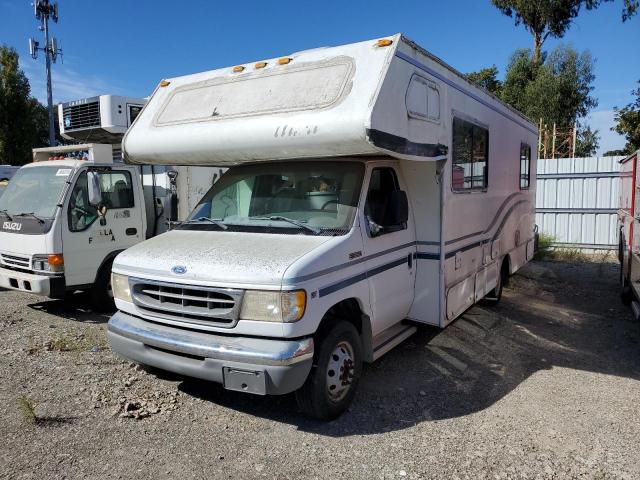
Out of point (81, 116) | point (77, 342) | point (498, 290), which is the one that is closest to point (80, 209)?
point (77, 342)

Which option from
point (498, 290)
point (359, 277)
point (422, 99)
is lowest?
point (498, 290)

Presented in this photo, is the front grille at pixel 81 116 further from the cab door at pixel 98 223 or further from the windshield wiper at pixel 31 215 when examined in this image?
the windshield wiper at pixel 31 215

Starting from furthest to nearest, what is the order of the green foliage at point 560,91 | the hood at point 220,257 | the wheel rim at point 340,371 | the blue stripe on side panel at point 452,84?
the green foliage at point 560,91 < the blue stripe on side panel at point 452,84 < the wheel rim at point 340,371 < the hood at point 220,257

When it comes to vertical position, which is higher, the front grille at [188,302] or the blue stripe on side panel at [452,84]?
the blue stripe on side panel at [452,84]

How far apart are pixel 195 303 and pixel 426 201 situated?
259 cm

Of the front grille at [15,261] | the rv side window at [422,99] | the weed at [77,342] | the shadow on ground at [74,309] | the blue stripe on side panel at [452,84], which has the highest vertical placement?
the blue stripe on side panel at [452,84]

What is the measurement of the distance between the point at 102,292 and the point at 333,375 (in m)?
4.39

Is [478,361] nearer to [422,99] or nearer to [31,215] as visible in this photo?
[422,99]

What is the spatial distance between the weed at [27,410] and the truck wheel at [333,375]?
2105 millimetres

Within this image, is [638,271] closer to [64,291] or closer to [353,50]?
[353,50]

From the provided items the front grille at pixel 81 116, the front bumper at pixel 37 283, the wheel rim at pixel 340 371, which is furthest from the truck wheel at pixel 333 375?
the front grille at pixel 81 116

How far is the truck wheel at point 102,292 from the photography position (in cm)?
700

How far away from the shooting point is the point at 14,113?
68.6 feet

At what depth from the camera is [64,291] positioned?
6.52 m
